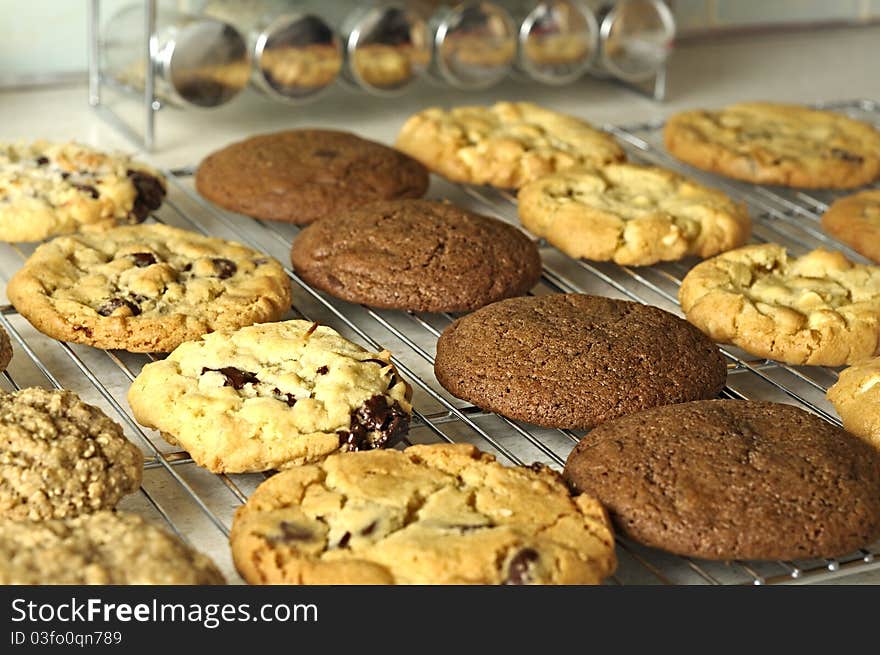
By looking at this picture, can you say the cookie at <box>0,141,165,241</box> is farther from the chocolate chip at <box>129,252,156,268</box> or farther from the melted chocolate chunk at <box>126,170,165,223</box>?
the chocolate chip at <box>129,252,156,268</box>

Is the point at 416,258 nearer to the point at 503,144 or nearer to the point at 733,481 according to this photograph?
the point at 503,144

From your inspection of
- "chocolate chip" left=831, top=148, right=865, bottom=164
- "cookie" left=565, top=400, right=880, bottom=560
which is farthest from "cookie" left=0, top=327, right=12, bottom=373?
"chocolate chip" left=831, top=148, right=865, bottom=164

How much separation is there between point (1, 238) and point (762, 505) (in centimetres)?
161

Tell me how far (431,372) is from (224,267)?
0.45m

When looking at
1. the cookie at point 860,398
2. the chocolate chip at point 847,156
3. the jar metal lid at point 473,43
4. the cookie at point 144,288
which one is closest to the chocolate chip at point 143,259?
the cookie at point 144,288

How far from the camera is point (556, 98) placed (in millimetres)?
4199

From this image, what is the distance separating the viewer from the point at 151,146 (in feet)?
11.4

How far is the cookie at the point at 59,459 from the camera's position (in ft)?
5.83

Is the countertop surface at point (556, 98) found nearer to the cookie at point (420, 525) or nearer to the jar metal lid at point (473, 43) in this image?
the jar metal lid at point (473, 43)

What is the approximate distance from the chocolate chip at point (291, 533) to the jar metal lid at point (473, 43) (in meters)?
2.17

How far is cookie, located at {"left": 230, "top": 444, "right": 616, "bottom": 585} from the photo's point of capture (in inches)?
65.9

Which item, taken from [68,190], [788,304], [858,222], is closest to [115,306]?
[68,190]

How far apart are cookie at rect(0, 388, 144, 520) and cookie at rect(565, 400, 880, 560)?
65 centimetres
